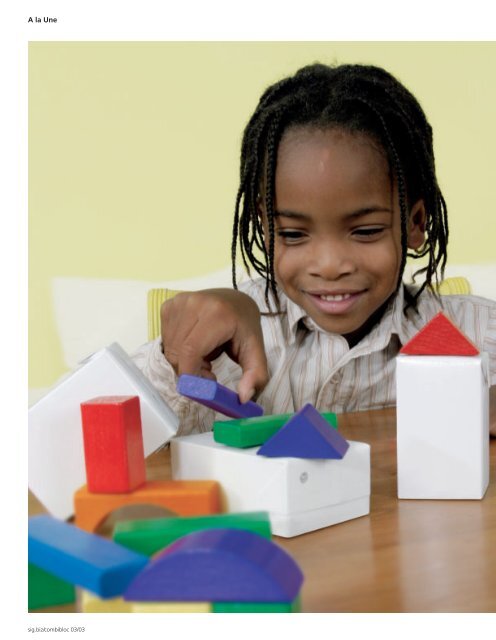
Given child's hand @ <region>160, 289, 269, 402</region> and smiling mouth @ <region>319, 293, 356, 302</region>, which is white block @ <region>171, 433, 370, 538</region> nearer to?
child's hand @ <region>160, 289, 269, 402</region>

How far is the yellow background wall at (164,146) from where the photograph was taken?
2.79ft

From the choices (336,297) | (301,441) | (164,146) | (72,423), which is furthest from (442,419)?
(164,146)

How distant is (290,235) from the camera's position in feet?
2.31

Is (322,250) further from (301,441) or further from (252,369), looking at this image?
(301,441)

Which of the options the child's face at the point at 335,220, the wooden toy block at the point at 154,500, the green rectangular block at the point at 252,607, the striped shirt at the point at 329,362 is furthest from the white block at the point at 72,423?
the striped shirt at the point at 329,362

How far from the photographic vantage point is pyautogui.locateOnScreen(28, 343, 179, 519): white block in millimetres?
388

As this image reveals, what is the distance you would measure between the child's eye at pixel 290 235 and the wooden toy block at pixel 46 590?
43cm

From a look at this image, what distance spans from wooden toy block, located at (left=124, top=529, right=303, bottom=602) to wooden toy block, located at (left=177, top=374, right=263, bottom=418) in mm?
167

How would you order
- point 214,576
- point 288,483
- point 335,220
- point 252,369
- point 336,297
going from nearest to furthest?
point 214,576, point 288,483, point 252,369, point 335,220, point 336,297

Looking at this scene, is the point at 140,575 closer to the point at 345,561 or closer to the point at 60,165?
the point at 345,561

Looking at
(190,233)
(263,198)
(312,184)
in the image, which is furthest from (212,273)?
(312,184)

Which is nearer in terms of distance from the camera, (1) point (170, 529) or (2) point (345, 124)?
(1) point (170, 529)

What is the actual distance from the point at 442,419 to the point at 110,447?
20cm

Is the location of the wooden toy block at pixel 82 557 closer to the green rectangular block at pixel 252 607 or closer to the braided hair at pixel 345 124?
the green rectangular block at pixel 252 607
